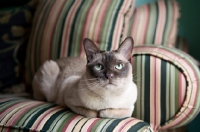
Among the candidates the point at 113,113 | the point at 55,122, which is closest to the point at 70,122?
the point at 55,122

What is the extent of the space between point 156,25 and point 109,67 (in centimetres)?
65

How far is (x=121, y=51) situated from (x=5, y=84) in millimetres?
897

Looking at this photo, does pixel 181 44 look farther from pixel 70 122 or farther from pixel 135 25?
pixel 70 122

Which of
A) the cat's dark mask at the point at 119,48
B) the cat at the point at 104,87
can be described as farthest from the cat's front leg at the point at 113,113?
the cat's dark mask at the point at 119,48

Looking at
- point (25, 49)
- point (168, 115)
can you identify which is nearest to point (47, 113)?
point (168, 115)

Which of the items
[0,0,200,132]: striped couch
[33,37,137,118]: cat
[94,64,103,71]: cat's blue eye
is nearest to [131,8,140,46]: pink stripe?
[0,0,200,132]: striped couch

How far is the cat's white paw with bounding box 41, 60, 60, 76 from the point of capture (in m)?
1.46

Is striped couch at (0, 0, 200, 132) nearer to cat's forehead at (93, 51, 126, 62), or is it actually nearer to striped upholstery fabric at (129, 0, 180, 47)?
striped upholstery fabric at (129, 0, 180, 47)

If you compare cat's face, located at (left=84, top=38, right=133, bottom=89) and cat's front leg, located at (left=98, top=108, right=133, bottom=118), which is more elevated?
cat's face, located at (left=84, top=38, right=133, bottom=89)

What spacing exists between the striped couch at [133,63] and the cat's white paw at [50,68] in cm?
11

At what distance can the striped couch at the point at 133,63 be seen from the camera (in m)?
1.08

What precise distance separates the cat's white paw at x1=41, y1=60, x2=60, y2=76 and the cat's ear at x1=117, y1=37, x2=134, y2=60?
0.46 meters

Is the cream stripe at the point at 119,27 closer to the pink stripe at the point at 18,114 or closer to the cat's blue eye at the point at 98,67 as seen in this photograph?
Answer: the cat's blue eye at the point at 98,67

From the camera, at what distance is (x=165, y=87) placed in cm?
120
